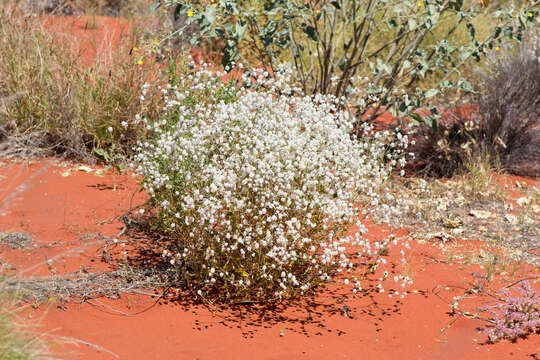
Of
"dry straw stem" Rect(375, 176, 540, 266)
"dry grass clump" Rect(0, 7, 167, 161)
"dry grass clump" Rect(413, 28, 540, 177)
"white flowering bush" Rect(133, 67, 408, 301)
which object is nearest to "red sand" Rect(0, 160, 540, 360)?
"white flowering bush" Rect(133, 67, 408, 301)

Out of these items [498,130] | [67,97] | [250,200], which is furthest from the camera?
[498,130]

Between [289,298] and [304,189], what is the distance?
0.75m

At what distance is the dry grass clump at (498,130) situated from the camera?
5816 mm

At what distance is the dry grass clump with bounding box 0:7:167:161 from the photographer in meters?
5.00

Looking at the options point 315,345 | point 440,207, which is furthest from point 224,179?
point 440,207

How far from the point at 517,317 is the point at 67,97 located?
3.89 metres

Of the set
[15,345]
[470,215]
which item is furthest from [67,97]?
[470,215]

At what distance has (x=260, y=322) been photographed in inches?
130

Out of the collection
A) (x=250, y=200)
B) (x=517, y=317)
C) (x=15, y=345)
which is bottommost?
(x=517, y=317)

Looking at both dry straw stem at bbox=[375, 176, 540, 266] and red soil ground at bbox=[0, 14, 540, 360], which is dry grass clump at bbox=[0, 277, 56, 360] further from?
dry straw stem at bbox=[375, 176, 540, 266]

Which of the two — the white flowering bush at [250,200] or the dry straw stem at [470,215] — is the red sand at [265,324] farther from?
Result: the dry straw stem at [470,215]

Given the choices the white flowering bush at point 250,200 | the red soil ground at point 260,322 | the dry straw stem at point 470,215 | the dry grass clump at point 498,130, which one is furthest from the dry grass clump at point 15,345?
the dry grass clump at point 498,130

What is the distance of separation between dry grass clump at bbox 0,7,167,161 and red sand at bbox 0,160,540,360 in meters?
1.20

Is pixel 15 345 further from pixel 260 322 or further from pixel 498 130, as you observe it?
pixel 498 130
